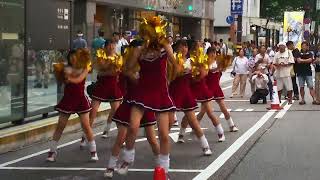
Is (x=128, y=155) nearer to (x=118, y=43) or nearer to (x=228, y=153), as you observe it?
(x=228, y=153)

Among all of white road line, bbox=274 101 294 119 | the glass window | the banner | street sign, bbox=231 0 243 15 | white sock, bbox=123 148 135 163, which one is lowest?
white road line, bbox=274 101 294 119

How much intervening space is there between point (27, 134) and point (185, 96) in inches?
112

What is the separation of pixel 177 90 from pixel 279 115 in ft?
19.8

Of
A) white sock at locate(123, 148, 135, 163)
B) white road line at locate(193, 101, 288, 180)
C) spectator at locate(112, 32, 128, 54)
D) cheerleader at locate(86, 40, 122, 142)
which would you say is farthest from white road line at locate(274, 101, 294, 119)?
white sock at locate(123, 148, 135, 163)

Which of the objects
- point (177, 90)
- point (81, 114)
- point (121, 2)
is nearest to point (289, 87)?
point (177, 90)

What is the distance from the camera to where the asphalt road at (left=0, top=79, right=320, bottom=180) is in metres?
8.10

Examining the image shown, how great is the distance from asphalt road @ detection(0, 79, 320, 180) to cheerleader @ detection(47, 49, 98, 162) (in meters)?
0.52

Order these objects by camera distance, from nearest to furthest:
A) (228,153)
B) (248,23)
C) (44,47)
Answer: (228,153) < (44,47) < (248,23)

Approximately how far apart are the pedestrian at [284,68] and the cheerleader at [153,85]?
11115 mm

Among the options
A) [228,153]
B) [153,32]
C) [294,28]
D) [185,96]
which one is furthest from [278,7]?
[153,32]

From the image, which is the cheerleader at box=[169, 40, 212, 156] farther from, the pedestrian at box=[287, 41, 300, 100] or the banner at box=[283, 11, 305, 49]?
the banner at box=[283, 11, 305, 49]

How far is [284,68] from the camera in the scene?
18.0m

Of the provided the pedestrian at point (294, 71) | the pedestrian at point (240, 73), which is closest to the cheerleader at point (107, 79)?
the pedestrian at point (294, 71)

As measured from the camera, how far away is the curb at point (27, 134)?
9.95m
